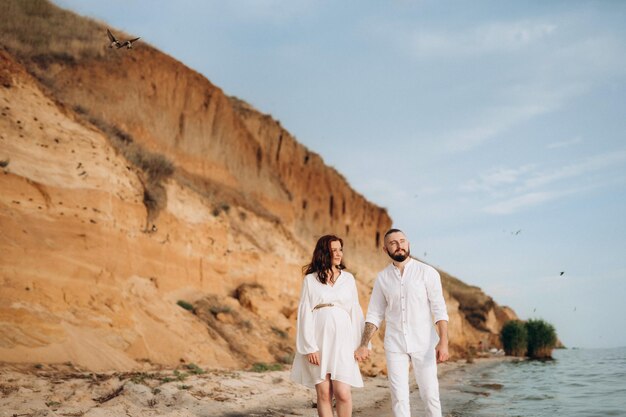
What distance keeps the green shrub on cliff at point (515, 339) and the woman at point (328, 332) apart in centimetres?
5049

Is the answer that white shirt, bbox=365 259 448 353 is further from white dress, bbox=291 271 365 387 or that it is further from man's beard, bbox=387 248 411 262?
white dress, bbox=291 271 365 387

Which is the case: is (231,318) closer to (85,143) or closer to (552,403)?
(85,143)

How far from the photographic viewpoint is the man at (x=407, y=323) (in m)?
4.96

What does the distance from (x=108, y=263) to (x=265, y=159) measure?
19941 millimetres

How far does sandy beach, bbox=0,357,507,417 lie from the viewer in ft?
21.5

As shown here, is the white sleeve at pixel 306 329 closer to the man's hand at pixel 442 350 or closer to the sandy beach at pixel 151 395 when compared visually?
the man's hand at pixel 442 350

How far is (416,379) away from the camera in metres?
4.95

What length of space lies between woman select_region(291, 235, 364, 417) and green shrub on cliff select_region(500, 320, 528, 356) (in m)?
50.5

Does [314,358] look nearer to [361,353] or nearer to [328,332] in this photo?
[328,332]

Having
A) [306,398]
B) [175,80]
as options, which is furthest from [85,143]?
[175,80]

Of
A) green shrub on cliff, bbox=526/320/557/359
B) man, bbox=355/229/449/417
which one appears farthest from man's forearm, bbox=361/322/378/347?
green shrub on cliff, bbox=526/320/557/359

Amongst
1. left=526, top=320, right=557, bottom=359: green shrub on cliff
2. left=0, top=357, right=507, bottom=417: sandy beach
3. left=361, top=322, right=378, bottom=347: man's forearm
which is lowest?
left=526, top=320, right=557, bottom=359: green shrub on cliff

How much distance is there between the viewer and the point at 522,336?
168ft

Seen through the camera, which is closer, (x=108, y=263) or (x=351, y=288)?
(x=351, y=288)
